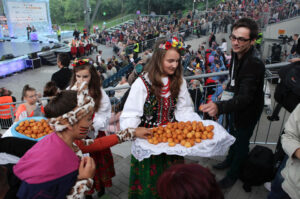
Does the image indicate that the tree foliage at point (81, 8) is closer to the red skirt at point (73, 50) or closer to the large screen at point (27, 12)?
the large screen at point (27, 12)

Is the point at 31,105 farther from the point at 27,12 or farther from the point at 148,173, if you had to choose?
the point at 27,12

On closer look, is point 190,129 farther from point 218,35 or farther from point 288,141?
point 218,35

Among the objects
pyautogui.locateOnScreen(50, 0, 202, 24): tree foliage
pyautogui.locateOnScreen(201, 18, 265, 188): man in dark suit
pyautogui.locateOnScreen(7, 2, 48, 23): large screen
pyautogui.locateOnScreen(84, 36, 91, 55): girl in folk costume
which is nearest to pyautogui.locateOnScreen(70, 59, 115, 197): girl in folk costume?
pyautogui.locateOnScreen(201, 18, 265, 188): man in dark suit

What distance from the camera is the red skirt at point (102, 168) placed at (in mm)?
2873

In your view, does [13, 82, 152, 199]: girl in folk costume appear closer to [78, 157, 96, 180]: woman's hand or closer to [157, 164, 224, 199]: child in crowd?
[78, 157, 96, 180]: woman's hand

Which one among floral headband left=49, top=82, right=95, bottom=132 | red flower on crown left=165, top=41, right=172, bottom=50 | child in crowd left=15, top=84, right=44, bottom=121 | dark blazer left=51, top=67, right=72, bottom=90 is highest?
red flower on crown left=165, top=41, right=172, bottom=50

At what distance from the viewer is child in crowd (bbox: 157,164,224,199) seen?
3.30ft

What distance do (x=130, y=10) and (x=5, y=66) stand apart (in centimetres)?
3880

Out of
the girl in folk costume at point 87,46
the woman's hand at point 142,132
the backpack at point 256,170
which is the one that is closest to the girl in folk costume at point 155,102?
the woman's hand at point 142,132

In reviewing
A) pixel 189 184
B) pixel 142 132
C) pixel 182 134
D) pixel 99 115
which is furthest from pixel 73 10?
pixel 189 184

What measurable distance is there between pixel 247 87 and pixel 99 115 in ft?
5.90

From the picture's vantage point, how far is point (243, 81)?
7.40 feet

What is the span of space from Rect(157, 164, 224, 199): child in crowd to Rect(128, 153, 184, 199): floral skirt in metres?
1.29

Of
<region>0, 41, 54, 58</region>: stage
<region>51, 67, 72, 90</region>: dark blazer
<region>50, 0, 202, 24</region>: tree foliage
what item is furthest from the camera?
<region>50, 0, 202, 24</region>: tree foliage
